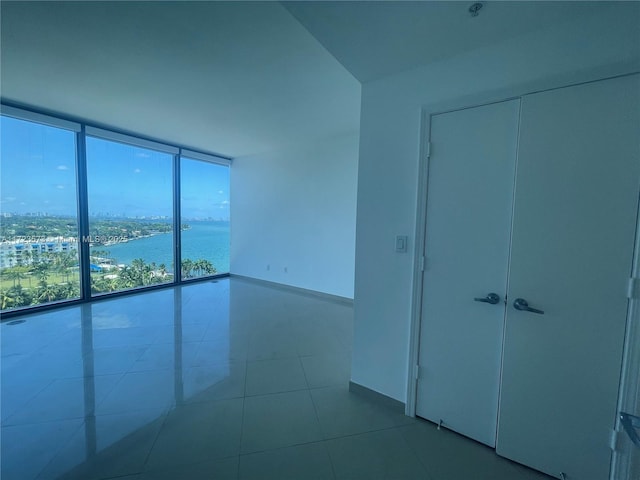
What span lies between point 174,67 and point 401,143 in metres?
2.23

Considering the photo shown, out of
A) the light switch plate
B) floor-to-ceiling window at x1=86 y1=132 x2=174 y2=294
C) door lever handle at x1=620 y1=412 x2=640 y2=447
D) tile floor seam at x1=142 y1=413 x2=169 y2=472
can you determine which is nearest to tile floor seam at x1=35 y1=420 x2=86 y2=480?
tile floor seam at x1=142 y1=413 x2=169 y2=472

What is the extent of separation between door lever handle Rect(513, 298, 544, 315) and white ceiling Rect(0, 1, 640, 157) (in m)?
1.49

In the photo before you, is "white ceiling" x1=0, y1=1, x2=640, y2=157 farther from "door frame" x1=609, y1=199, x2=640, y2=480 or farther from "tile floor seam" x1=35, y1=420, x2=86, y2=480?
"tile floor seam" x1=35, y1=420, x2=86, y2=480

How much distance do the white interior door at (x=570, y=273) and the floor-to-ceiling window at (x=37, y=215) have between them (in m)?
5.51

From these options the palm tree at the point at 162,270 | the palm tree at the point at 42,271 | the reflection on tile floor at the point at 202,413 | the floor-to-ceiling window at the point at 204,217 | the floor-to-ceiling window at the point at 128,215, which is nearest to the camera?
the reflection on tile floor at the point at 202,413

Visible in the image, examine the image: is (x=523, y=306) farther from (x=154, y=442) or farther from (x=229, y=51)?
(x=229, y=51)

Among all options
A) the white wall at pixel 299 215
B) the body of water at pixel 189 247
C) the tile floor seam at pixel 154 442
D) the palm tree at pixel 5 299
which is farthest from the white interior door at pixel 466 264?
the palm tree at pixel 5 299

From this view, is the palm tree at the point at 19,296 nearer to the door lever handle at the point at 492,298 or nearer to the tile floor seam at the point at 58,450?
the tile floor seam at the point at 58,450

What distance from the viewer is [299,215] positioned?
484 cm

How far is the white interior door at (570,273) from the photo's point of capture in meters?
1.18

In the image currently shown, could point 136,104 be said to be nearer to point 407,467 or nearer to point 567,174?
point 567,174

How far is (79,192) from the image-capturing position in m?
3.79

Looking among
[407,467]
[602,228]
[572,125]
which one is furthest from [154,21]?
[407,467]

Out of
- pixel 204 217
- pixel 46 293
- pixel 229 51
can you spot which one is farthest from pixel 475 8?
pixel 46 293
